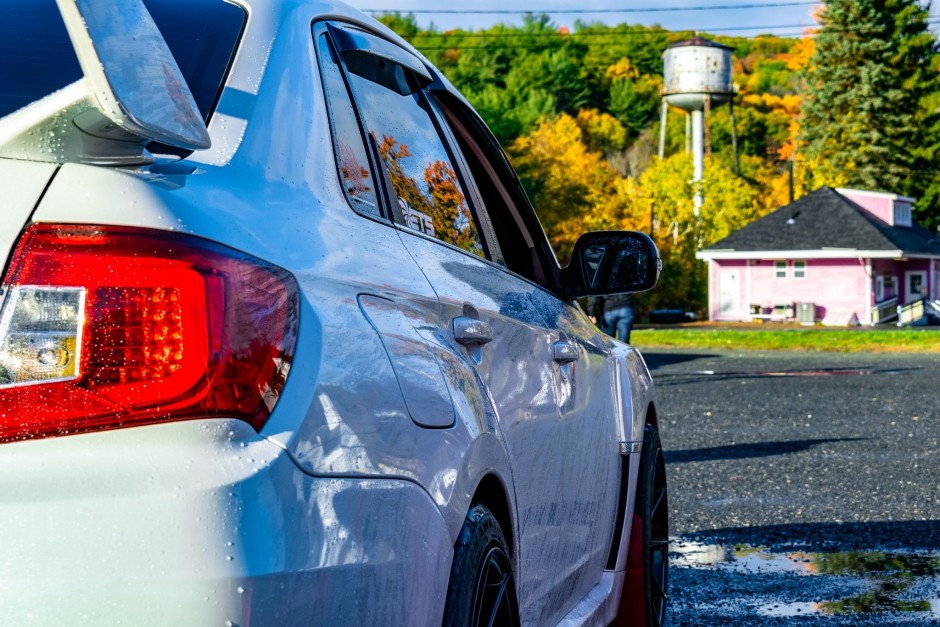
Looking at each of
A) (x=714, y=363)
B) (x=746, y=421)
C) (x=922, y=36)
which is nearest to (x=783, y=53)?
(x=922, y=36)

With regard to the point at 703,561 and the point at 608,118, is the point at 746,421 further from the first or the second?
the point at 608,118

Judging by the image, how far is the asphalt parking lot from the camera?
5898 millimetres

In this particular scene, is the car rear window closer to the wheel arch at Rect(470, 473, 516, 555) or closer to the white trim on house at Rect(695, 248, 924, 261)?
the wheel arch at Rect(470, 473, 516, 555)

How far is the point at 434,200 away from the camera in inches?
126

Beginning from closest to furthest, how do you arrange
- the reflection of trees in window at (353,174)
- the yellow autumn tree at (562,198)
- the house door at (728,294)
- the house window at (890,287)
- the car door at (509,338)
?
the reflection of trees in window at (353,174)
the car door at (509,338)
the house window at (890,287)
the house door at (728,294)
the yellow autumn tree at (562,198)

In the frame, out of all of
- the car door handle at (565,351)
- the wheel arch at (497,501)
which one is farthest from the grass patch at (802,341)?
the wheel arch at (497,501)

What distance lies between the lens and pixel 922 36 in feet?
289

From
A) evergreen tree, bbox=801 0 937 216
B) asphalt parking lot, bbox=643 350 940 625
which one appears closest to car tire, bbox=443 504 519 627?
asphalt parking lot, bbox=643 350 940 625

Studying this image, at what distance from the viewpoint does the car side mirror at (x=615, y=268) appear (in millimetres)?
4332


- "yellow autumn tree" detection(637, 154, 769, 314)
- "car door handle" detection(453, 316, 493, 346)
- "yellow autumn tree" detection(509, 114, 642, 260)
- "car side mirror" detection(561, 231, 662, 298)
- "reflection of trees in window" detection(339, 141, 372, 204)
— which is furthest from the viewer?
"yellow autumn tree" detection(637, 154, 769, 314)

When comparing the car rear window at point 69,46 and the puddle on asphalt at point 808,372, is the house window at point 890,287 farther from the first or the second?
the car rear window at point 69,46

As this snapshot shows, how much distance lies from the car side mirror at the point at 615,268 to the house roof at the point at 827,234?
2424 inches

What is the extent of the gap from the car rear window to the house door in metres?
67.5

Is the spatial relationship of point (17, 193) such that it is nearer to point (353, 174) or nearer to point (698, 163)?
point (353, 174)
